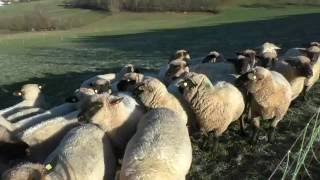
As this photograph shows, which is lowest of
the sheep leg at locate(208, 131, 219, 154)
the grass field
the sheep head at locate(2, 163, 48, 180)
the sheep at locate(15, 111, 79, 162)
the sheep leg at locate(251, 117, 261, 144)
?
the grass field

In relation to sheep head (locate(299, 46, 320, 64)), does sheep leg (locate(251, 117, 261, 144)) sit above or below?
below

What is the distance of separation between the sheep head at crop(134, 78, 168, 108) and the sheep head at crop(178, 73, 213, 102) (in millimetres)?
446

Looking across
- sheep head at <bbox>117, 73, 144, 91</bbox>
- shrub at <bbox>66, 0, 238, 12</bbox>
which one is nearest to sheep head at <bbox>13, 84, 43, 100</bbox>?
sheep head at <bbox>117, 73, 144, 91</bbox>

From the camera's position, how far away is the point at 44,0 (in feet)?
312

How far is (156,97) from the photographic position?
9.55m

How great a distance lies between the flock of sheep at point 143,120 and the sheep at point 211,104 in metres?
0.02

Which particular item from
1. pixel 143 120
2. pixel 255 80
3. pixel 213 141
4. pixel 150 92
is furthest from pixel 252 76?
pixel 143 120

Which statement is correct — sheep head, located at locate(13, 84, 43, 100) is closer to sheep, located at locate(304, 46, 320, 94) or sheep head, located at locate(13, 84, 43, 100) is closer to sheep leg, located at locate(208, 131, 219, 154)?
sheep leg, located at locate(208, 131, 219, 154)

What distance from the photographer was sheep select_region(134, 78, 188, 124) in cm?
953

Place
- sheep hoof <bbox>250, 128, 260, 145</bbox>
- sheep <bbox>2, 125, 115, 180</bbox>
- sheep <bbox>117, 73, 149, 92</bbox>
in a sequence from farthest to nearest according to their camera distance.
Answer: sheep <bbox>117, 73, 149, 92</bbox> < sheep hoof <bbox>250, 128, 260, 145</bbox> < sheep <bbox>2, 125, 115, 180</bbox>

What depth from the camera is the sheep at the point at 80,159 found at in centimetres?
610

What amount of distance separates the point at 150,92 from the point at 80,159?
301cm

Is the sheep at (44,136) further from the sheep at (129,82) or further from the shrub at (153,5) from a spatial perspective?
the shrub at (153,5)

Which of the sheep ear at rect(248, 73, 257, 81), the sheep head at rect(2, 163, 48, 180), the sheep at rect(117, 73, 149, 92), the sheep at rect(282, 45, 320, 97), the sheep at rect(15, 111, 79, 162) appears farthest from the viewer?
the sheep at rect(282, 45, 320, 97)
